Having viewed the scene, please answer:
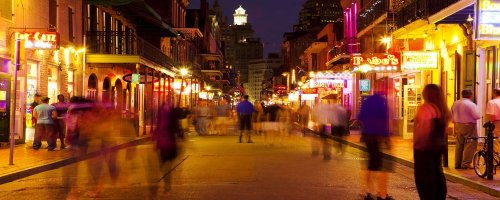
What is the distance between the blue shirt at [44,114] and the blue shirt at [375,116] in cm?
1138

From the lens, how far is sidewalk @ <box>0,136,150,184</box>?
12727 mm

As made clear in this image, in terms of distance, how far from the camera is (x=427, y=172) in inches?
318

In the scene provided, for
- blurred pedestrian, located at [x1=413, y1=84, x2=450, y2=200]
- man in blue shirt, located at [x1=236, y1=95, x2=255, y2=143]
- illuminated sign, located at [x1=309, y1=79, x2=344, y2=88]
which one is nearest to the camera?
blurred pedestrian, located at [x1=413, y1=84, x2=450, y2=200]

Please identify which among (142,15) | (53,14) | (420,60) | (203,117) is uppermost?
(142,15)

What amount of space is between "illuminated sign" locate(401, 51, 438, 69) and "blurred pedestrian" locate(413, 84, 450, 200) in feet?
48.4

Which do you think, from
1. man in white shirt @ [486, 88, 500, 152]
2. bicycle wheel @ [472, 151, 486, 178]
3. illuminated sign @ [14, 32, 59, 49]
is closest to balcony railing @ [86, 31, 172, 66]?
illuminated sign @ [14, 32, 59, 49]

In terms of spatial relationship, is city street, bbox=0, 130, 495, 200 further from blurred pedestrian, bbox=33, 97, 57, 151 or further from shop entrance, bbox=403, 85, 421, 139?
shop entrance, bbox=403, 85, 421, 139

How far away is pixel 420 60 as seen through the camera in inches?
894

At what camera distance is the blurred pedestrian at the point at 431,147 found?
809 cm

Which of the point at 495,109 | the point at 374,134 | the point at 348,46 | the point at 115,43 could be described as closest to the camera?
the point at 374,134

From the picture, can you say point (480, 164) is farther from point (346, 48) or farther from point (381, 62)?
point (346, 48)

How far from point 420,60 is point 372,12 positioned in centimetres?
1076

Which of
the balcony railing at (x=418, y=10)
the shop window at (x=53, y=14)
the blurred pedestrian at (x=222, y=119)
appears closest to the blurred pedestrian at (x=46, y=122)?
the shop window at (x=53, y=14)

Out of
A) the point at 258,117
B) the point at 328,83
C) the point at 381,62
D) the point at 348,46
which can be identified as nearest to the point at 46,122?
the point at 258,117
